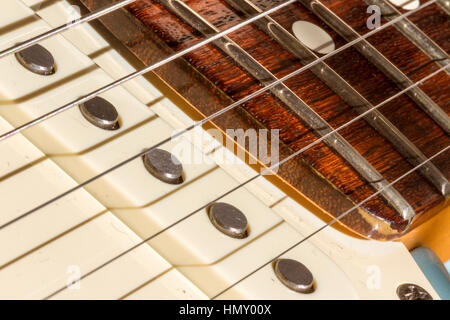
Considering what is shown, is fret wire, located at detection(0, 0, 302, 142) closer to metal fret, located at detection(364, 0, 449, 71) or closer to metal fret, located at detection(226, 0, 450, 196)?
metal fret, located at detection(226, 0, 450, 196)

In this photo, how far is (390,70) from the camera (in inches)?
40.4

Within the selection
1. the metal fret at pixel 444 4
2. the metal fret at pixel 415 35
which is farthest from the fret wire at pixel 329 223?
the metal fret at pixel 444 4

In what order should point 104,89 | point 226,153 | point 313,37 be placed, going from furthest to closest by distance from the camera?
1. point 313,37
2. point 226,153
3. point 104,89

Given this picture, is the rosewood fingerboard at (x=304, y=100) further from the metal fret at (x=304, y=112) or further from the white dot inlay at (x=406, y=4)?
the white dot inlay at (x=406, y=4)

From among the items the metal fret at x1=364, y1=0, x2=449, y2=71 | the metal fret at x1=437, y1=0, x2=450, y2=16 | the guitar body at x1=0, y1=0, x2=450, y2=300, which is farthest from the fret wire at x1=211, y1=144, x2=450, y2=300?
the metal fret at x1=437, y1=0, x2=450, y2=16

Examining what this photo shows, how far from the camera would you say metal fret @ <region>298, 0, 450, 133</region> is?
1022mm

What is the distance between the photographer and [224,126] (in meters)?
0.88

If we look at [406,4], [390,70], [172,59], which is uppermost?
[406,4]

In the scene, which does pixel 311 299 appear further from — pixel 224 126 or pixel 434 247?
pixel 434 247

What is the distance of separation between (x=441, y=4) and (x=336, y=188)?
0.44 m

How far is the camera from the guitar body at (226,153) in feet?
2.36

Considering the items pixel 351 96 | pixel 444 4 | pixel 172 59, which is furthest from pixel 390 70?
pixel 172 59

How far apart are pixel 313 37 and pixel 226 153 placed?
0.23 metres

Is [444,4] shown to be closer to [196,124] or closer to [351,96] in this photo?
[351,96]
